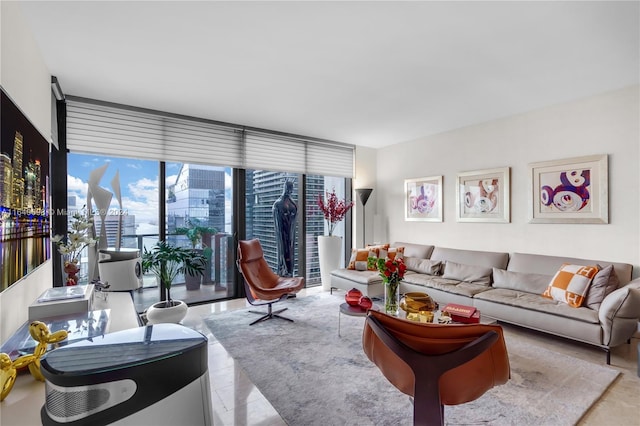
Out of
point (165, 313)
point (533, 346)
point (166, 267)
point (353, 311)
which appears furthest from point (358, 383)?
point (166, 267)

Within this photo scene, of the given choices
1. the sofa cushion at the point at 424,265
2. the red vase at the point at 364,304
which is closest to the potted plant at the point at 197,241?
the red vase at the point at 364,304

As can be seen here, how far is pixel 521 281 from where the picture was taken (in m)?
3.72

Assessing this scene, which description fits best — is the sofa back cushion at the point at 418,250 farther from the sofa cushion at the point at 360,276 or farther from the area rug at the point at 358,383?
the area rug at the point at 358,383

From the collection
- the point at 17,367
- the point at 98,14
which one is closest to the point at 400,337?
the point at 17,367

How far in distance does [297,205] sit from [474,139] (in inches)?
109

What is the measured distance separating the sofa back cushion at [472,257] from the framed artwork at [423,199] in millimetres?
548

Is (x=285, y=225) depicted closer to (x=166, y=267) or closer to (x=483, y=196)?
(x=166, y=267)

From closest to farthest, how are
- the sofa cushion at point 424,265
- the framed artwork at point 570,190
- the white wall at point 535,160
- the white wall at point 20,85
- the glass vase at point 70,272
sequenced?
the white wall at point 20,85 → the glass vase at point 70,272 → the white wall at point 535,160 → the framed artwork at point 570,190 → the sofa cushion at point 424,265

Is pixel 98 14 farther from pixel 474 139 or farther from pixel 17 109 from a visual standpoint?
pixel 474 139

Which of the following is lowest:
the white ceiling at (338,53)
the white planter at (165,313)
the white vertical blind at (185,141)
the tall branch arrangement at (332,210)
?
the white planter at (165,313)

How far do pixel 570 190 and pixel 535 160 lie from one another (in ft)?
1.72

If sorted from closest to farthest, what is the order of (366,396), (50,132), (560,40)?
(366,396) < (560,40) < (50,132)

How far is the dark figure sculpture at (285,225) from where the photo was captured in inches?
195

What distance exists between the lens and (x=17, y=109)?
1727 mm
